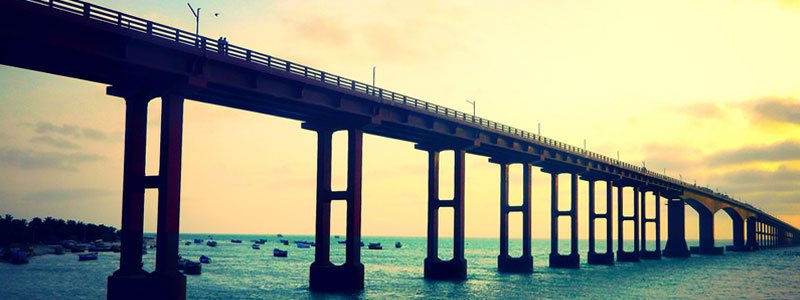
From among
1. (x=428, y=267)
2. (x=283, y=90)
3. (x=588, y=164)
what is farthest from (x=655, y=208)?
(x=283, y=90)

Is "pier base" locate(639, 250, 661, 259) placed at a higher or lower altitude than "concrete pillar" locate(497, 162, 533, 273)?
lower

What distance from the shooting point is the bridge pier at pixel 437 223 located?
7388 cm

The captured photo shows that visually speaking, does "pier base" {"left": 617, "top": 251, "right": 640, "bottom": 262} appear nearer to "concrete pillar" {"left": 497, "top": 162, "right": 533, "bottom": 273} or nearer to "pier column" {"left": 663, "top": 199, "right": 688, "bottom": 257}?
"pier column" {"left": 663, "top": 199, "right": 688, "bottom": 257}

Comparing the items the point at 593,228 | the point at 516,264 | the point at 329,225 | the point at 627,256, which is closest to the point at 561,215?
the point at 516,264

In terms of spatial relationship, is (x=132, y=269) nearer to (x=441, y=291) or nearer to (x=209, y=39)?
(x=209, y=39)

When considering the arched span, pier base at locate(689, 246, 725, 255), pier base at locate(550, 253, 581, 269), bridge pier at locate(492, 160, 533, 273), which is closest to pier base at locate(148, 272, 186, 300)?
bridge pier at locate(492, 160, 533, 273)

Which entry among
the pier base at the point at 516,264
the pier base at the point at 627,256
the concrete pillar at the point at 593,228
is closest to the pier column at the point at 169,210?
the pier base at the point at 516,264

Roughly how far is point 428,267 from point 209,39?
39445mm

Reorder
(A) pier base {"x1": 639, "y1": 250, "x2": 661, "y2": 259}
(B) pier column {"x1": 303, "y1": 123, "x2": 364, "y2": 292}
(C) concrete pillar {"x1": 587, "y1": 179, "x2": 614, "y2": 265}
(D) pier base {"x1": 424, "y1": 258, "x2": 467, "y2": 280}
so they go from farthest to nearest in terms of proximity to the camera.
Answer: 1. (A) pier base {"x1": 639, "y1": 250, "x2": 661, "y2": 259}
2. (C) concrete pillar {"x1": 587, "y1": 179, "x2": 614, "y2": 265}
3. (D) pier base {"x1": 424, "y1": 258, "x2": 467, "y2": 280}
4. (B) pier column {"x1": 303, "y1": 123, "x2": 364, "y2": 292}

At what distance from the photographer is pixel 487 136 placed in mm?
81062

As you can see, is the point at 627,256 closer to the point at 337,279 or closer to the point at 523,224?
the point at 523,224

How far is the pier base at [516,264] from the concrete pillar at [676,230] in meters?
84.6

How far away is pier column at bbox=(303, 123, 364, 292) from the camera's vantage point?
57.8 m

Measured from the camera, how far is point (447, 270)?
74375 millimetres
